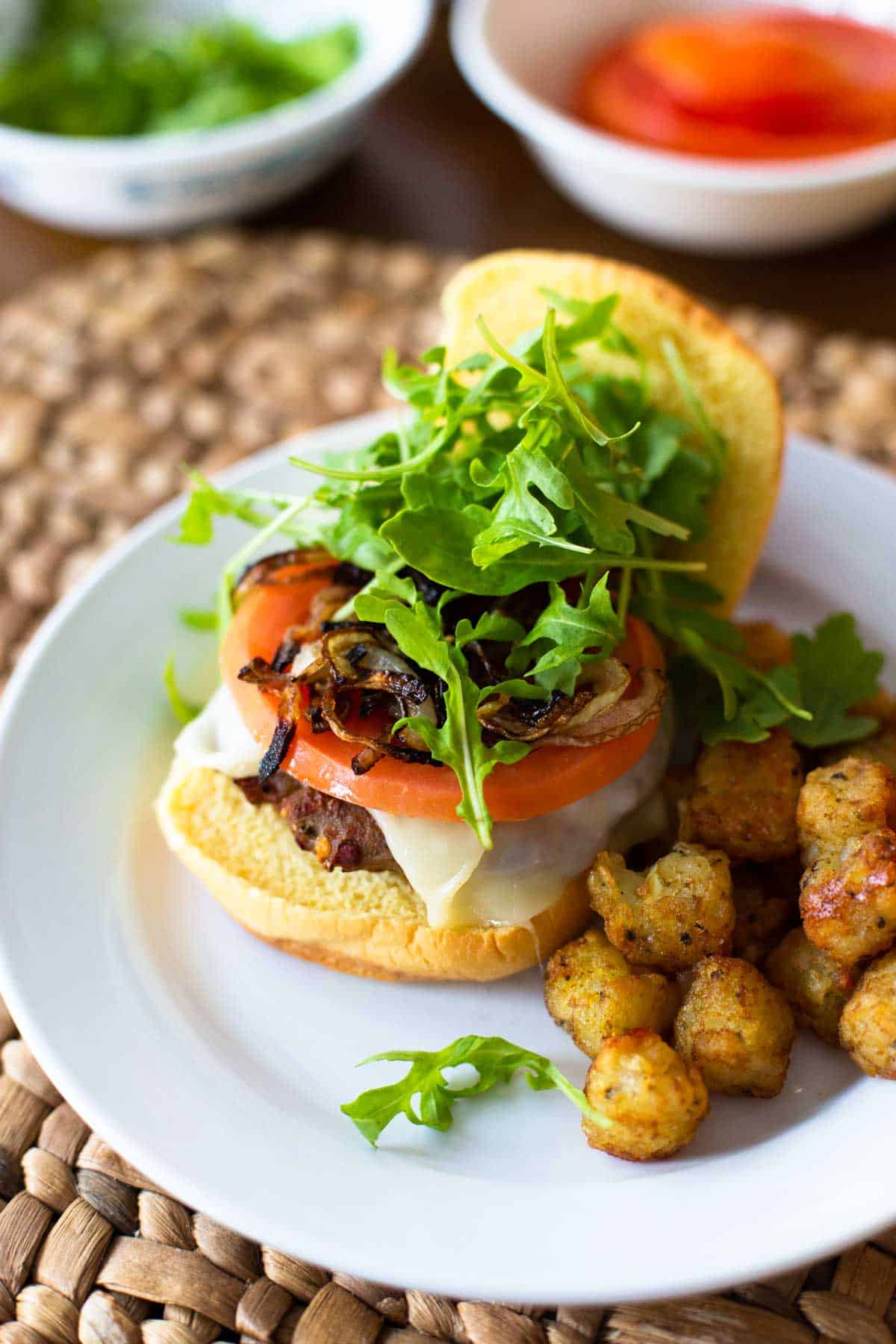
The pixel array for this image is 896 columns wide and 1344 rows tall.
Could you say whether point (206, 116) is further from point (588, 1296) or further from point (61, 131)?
point (588, 1296)

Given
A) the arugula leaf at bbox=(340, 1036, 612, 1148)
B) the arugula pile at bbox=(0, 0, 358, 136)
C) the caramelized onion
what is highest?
the arugula pile at bbox=(0, 0, 358, 136)

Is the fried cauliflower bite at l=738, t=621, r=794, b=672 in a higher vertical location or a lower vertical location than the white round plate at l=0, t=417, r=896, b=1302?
higher

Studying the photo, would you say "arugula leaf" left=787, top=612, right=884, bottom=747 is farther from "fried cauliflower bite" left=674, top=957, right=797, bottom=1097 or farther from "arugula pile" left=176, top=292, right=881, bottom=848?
"fried cauliflower bite" left=674, top=957, right=797, bottom=1097

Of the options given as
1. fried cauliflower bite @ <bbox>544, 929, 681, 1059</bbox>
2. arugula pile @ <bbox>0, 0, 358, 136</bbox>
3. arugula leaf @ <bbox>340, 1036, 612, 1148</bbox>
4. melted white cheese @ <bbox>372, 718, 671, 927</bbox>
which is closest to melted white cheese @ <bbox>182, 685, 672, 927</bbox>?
melted white cheese @ <bbox>372, 718, 671, 927</bbox>

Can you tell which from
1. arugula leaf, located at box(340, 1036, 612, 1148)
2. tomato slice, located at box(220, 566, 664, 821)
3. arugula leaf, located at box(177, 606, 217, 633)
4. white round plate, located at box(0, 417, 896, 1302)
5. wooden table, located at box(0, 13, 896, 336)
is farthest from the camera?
wooden table, located at box(0, 13, 896, 336)

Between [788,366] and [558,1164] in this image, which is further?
[788,366]

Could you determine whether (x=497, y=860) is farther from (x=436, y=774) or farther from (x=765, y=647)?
(x=765, y=647)

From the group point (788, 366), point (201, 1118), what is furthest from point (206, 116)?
point (201, 1118)
